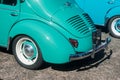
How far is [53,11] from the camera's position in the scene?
6.12 m

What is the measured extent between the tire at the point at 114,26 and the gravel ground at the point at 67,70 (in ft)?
6.57

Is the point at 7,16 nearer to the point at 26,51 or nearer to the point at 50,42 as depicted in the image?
the point at 26,51

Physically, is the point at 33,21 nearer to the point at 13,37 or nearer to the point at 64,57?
the point at 13,37

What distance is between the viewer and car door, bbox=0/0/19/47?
6.22 metres

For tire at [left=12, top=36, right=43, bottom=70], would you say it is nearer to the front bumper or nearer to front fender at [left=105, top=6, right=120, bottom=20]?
the front bumper

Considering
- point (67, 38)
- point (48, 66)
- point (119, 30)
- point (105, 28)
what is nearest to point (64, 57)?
point (67, 38)

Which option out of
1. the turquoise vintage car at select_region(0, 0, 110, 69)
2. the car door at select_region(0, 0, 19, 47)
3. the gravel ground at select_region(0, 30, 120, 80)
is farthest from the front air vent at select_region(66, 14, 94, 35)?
the car door at select_region(0, 0, 19, 47)

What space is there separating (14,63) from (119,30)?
3721mm

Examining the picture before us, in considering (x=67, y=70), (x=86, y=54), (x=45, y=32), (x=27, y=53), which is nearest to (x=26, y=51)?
(x=27, y=53)

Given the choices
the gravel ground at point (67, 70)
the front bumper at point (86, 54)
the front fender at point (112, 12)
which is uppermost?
the front fender at point (112, 12)

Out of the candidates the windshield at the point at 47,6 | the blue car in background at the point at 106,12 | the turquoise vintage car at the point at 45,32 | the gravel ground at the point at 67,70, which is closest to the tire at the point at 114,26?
the blue car in background at the point at 106,12

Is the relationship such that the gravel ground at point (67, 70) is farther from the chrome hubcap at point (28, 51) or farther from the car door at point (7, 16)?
the car door at point (7, 16)

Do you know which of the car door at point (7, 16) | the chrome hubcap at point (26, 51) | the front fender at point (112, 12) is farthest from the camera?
the front fender at point (112, 12)

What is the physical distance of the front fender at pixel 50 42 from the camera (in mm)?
5719
